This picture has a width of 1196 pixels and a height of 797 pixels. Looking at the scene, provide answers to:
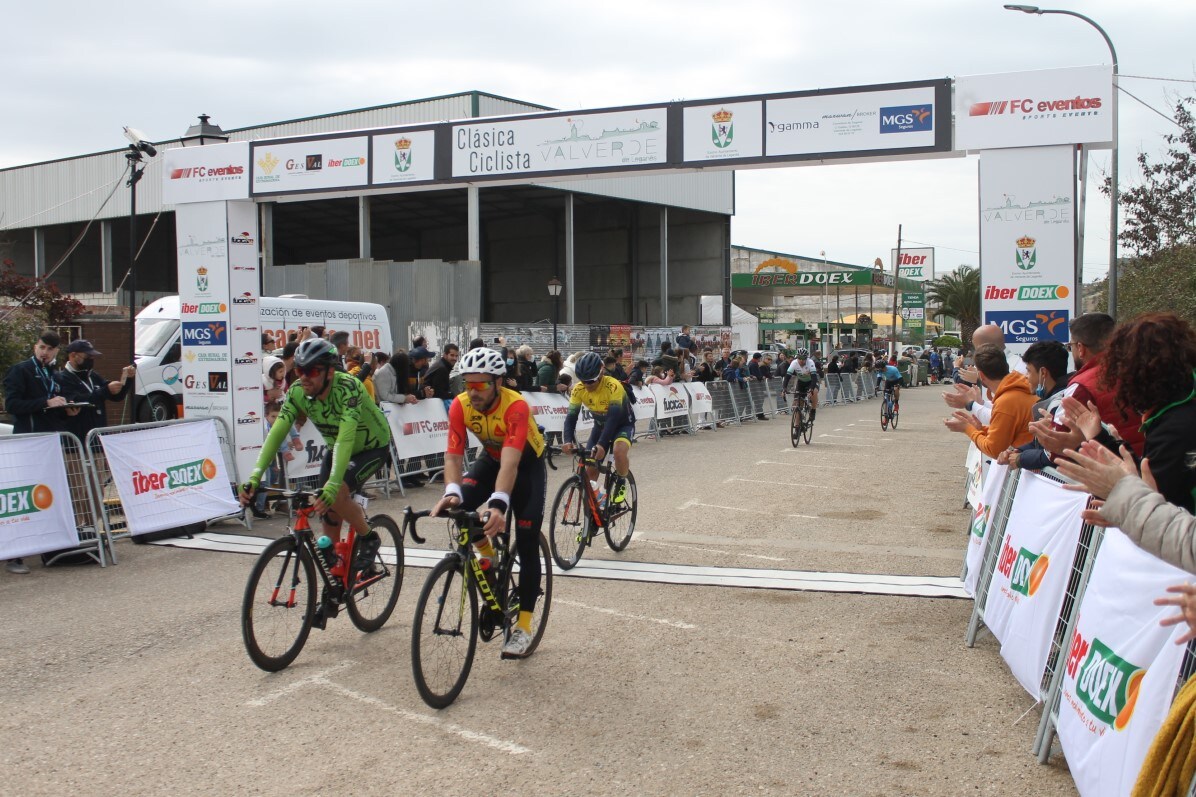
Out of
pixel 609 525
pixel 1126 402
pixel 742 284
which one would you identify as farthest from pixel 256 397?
pixel 742 284

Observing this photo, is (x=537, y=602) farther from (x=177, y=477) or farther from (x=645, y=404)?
(x=645, y=404)

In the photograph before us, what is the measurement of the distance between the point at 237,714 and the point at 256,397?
8161mm

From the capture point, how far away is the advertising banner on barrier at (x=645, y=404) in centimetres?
1967

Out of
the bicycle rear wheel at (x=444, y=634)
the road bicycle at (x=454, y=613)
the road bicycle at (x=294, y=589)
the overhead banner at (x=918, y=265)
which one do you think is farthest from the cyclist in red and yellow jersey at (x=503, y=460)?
the overhead banner at (x=918, y=265)

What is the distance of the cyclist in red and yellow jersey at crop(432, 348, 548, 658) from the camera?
5.37 metres

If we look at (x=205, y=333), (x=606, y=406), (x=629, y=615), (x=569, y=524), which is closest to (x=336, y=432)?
(x=629, y=615)

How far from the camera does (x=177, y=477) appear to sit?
1000cm

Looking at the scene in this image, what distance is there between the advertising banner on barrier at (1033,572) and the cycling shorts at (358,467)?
3867 millimetres

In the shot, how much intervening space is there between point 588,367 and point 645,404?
11.3 m

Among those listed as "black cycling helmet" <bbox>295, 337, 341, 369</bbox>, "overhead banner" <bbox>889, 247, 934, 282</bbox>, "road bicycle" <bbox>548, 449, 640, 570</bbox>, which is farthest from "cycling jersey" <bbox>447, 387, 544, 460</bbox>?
"overhead banner" <bbox>889, 247, 934, 282</bbox>

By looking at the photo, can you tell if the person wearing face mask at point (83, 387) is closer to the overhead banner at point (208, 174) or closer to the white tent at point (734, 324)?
the overhead banner at point (208, 174)

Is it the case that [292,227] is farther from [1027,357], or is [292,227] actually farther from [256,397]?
[1027,357]

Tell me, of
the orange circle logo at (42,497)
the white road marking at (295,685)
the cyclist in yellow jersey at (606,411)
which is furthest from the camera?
the cyclist in yellow jersey at (606,411)

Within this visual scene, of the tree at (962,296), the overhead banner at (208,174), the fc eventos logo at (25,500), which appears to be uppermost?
the tree at (962,296)
